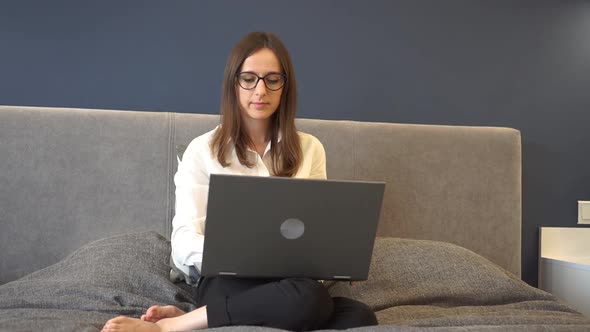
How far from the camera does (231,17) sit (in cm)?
250

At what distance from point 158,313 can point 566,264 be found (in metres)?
1.74

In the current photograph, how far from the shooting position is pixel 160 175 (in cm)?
227

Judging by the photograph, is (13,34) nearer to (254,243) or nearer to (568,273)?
(254,243)

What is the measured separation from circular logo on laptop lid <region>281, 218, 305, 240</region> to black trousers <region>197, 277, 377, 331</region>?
112 millimetres

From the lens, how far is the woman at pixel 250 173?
1.41m

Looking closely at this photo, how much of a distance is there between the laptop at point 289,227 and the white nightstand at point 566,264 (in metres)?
1.35

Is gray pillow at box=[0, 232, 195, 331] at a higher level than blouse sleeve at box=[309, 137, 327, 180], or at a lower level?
lower

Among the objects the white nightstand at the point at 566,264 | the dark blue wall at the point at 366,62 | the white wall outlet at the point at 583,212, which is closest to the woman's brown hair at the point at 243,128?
the dark blue wall at the point at 366,62

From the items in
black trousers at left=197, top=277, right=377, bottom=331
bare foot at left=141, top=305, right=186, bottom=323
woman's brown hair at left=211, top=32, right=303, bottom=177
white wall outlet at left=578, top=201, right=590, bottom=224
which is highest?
woman's brown hair at left=211, top=32, right=303, bottom=177

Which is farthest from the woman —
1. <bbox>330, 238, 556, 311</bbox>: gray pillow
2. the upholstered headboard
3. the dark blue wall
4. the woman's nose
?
the dark blue wall

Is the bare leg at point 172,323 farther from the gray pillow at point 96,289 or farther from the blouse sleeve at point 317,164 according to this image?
the blouse sleeve at point 317,164

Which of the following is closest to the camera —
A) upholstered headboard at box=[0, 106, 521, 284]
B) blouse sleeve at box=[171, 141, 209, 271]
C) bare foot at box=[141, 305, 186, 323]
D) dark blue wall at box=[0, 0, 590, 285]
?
bare foot at box=[141, 305, 186, 323]

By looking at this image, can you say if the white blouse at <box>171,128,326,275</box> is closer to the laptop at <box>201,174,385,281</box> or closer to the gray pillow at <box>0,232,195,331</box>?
the gray pillow at <box>0,232,195,331</box>

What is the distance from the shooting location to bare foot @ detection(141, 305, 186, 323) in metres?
1.52
